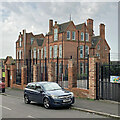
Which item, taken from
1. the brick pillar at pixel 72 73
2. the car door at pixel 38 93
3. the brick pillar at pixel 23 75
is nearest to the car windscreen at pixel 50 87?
the car door at pixel 38 93

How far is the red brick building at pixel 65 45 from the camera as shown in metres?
41.9

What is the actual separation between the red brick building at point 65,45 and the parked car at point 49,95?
71.8 feet

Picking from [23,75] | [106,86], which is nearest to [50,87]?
[106,86]

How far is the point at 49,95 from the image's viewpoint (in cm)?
1141

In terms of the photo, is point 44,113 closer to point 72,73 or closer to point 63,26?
point 72,73

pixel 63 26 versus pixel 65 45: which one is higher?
pixel 63 26

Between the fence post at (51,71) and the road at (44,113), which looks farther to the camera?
the fence post at (51,71)

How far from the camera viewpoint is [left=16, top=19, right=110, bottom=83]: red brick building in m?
41.9

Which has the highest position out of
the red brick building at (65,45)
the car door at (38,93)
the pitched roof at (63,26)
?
the pitched roof at (63,26)

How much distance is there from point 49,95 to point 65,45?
1206 inches

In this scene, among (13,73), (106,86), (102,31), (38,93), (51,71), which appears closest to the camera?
(38,93)

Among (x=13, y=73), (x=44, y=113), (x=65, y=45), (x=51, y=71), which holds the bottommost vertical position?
(x=44, y=113)

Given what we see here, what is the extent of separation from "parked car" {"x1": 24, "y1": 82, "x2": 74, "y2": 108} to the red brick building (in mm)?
21899

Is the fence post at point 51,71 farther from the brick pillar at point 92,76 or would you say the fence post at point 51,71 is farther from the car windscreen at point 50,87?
the car windscreen at point 50,87
